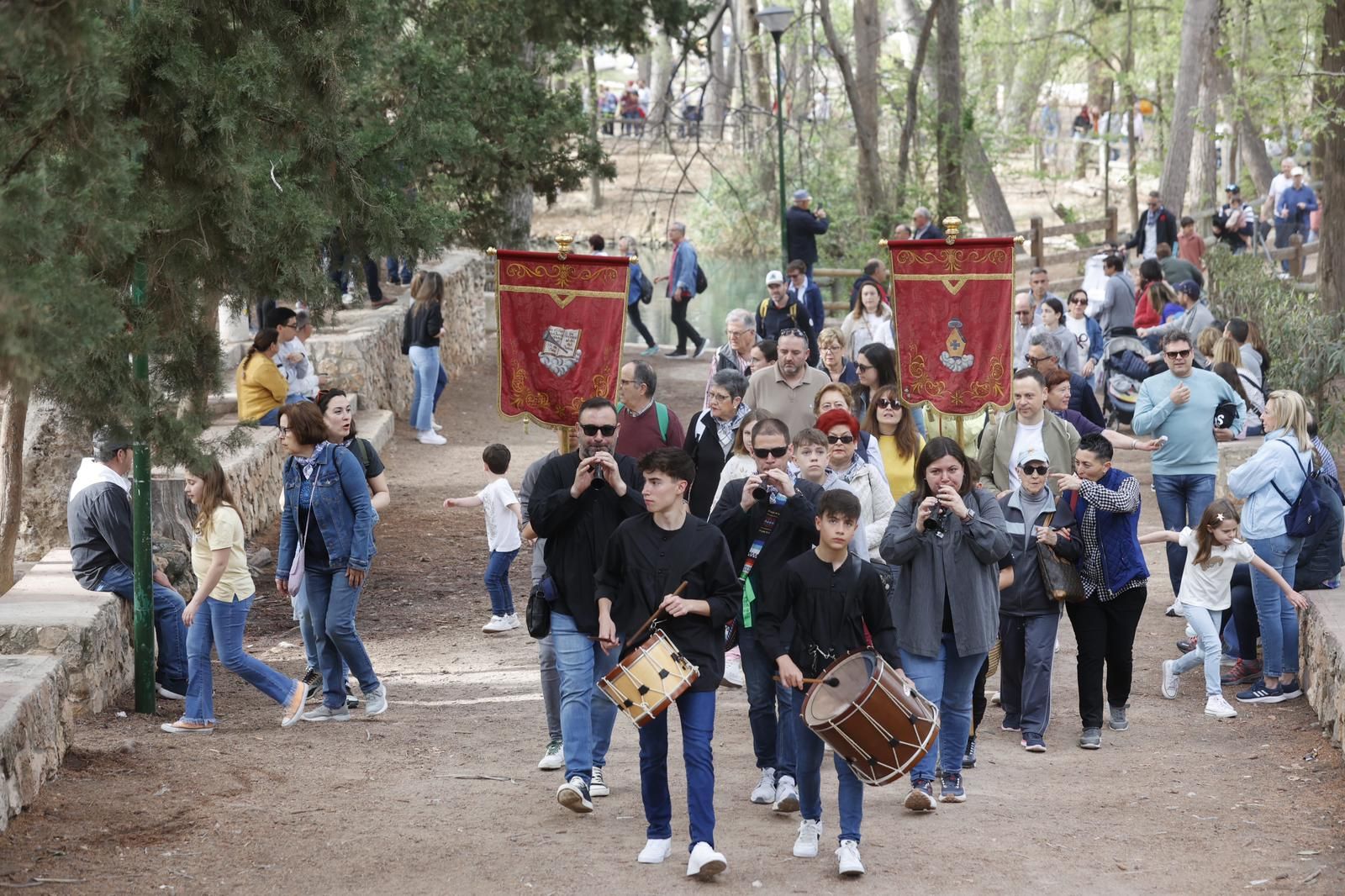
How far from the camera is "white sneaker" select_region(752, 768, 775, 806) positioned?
22.7 feet

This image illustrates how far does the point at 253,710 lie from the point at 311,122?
3290 millimetres

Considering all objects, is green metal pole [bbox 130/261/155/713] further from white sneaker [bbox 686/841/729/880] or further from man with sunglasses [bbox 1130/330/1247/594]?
man with sunglasses [bbox 1130/330/1247/594]

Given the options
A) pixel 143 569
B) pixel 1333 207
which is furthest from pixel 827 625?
pixel 1333 207

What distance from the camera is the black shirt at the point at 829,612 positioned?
6.05 meters

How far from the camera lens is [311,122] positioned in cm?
886

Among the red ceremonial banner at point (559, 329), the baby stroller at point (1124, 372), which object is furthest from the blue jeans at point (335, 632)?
the baby stroller at point (1124, 372)

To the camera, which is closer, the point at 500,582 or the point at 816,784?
the point at 816,784

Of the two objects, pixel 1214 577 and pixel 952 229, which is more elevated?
pixel 952 229

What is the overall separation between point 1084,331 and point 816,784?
33.6ft

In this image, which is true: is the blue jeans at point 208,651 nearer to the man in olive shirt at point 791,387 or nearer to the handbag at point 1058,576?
the man in olive shirt at point 791,387

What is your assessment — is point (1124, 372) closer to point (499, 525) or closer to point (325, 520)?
point (499, 525)

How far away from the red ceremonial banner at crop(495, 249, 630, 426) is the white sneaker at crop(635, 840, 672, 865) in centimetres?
264

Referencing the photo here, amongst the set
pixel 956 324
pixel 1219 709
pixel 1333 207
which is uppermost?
pixel 1333 207

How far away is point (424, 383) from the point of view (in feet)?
57.7
